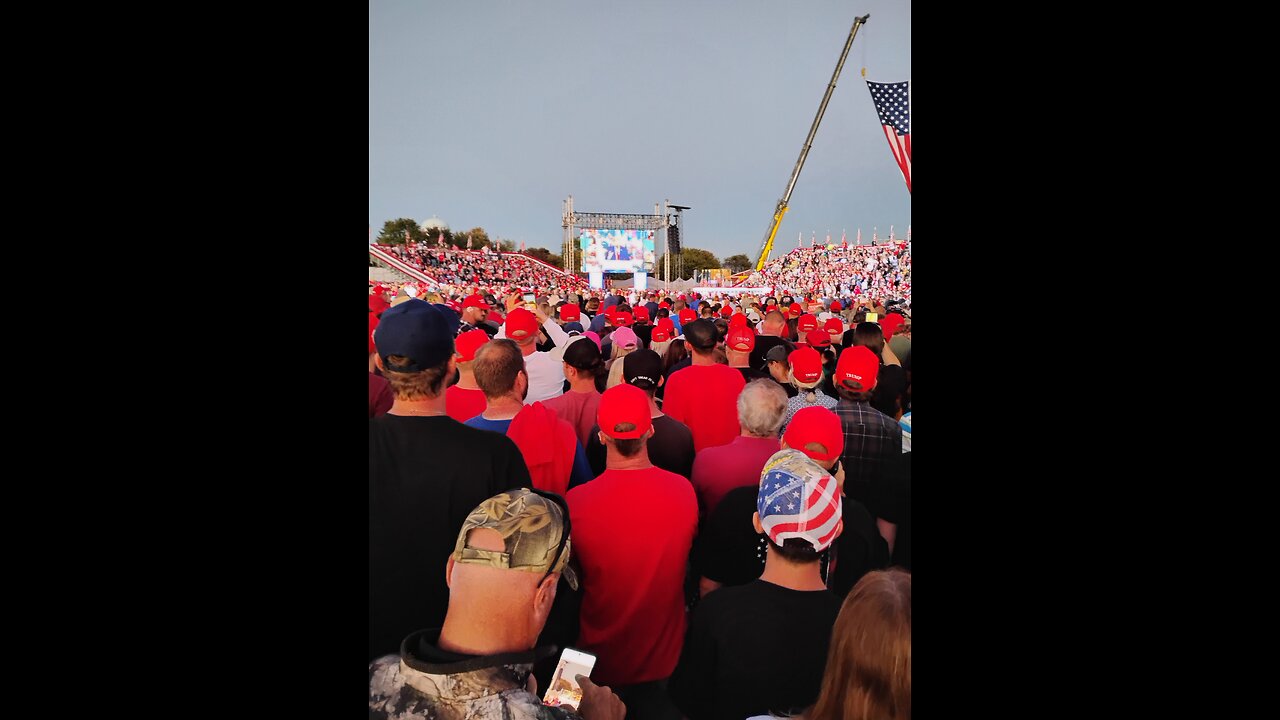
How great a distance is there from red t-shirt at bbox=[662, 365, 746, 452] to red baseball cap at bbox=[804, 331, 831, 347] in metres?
1.70

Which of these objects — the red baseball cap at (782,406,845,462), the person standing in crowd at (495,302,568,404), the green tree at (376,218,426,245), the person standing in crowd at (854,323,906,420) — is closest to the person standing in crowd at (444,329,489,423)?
the person standing in crowd at (495,302,568,404)

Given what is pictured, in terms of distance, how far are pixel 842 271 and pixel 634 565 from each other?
43464 mm

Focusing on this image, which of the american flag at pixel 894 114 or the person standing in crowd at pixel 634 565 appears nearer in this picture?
the person standing in crowd at pixel 634 565

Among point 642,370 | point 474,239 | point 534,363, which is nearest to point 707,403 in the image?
point 642,370

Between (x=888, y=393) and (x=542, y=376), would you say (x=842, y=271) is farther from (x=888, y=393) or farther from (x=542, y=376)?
(x=542, y=376)

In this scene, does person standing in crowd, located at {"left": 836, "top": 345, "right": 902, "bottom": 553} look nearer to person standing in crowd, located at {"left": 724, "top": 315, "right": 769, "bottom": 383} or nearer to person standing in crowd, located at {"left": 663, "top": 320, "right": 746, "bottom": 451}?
person standing in crowd, located at {"left": 663, "top": 320, "right": 746, "bottom": 451}

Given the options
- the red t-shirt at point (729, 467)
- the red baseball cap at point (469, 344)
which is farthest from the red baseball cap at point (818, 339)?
the red baseball cap at point (469, 344)

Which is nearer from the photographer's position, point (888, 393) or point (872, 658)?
point (872, 658)

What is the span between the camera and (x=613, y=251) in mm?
53469

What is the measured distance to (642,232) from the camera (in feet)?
177

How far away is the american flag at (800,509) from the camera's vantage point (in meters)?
1.95

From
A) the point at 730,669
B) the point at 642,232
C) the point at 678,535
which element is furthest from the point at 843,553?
the point at 642,232

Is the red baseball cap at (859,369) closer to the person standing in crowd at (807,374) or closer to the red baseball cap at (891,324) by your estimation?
the person standing in crowd at (807,374)

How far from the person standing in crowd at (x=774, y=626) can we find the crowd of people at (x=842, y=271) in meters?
24.8
